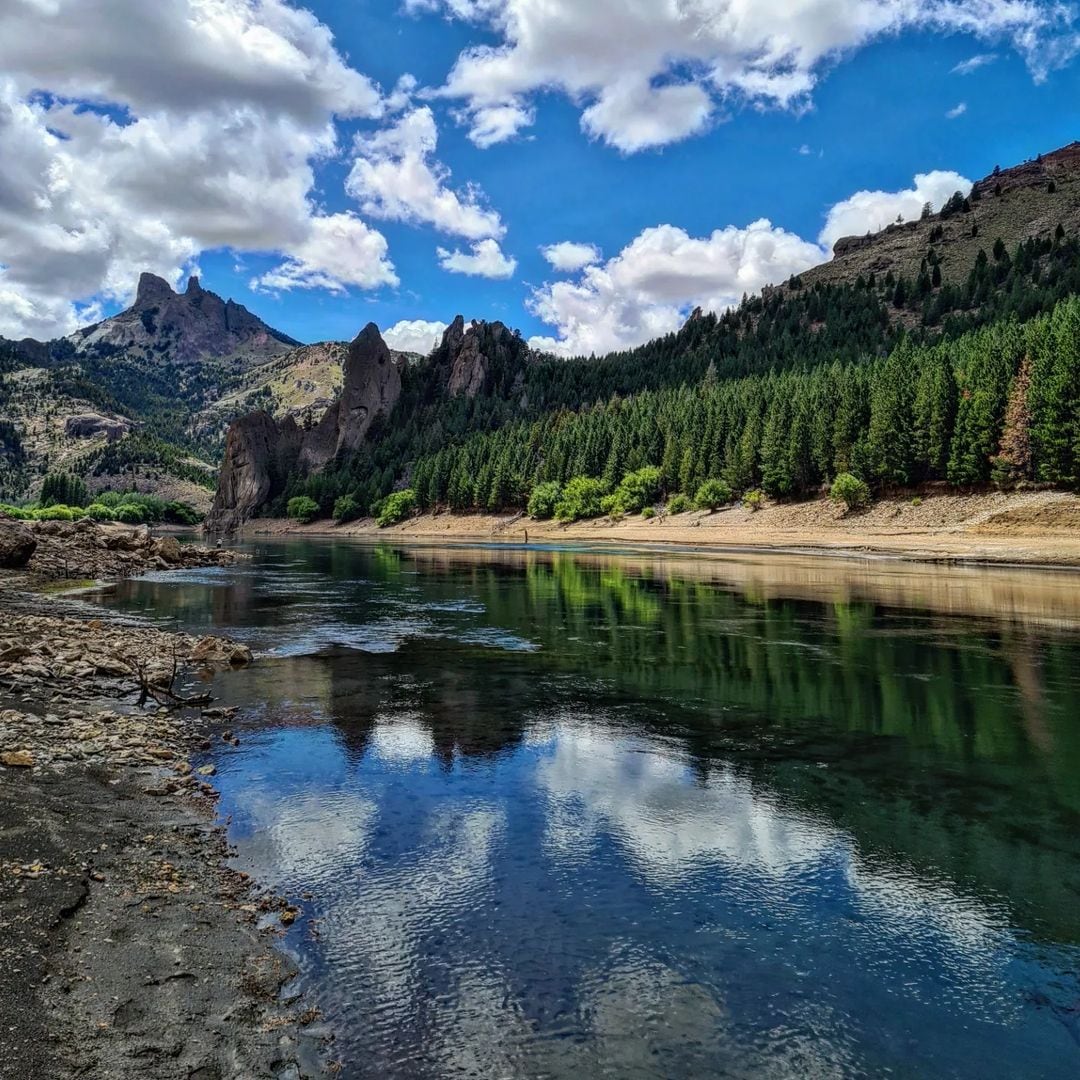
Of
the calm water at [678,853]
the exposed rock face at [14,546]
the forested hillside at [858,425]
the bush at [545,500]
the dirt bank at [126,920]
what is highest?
the forested hillside at [858,425]

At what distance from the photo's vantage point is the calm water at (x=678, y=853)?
677 centimetres

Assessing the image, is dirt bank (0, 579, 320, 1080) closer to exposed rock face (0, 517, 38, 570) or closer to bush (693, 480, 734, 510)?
exposed rock face (0, 517, 38, 570)

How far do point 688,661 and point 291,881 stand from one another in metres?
17.0

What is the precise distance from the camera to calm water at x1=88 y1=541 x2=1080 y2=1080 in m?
6.77

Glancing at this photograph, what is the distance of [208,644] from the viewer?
2488 cm

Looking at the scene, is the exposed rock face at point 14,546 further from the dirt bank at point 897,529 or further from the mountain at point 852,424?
the mountain at point 852,424

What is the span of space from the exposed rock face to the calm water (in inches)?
1265

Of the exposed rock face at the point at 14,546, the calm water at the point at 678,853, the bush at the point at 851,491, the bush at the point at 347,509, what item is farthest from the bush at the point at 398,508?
the calm water at the point at 678,853

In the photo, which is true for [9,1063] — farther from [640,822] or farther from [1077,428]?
[1077,428]

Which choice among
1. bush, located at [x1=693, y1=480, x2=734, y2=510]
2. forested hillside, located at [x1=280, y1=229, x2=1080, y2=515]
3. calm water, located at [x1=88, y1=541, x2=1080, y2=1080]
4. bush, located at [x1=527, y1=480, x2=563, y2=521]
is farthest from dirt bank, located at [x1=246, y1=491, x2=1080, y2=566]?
calm water, located at [x1=88, y1=541, x2=1080, y2=1080]

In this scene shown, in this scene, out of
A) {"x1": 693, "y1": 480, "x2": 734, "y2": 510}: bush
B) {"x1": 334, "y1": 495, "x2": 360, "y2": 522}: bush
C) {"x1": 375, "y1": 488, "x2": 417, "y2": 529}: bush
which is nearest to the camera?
{"x1": 693, "y1": 480, "x2": 734, "y2": 510}: bush

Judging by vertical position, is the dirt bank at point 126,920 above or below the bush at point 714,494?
below

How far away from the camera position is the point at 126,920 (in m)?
7.84

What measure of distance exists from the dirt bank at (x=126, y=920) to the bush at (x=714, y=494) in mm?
103251
